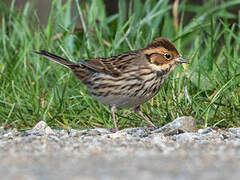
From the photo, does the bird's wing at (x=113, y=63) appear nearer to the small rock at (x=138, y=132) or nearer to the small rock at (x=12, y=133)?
the small rock at (x=138, y=132)

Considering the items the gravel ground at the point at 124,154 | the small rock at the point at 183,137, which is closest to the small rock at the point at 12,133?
the gravel ground at the point at 124,154

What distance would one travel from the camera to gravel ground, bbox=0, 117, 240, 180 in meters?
2.45

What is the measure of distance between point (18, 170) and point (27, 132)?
1.92 meters

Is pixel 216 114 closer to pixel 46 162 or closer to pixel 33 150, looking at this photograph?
pixel 33 150

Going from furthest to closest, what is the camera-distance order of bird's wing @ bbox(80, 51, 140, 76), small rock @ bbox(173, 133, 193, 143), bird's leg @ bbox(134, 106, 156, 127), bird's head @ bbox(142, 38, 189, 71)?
bird's wing @ bbox(80, 51, 140, 76), bird's head @ bbox(142, 38, 189, 71), bird's leg @ bbox(134, 106, 156, 127), small rock @ bbox(173, 133, 193, 143)

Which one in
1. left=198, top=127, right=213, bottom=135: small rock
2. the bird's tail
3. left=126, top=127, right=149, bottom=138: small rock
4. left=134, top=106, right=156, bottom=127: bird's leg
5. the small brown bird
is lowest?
left=198, top=127, right=213, bottom=135: small rock

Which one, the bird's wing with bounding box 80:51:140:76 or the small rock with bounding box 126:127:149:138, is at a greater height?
the bird's wing with bounding box 80:51:140:76

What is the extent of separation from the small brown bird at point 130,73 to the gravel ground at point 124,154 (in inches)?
16.8

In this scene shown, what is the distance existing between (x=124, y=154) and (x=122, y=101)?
6.01 ft

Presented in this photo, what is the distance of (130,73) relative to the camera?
16.7ft

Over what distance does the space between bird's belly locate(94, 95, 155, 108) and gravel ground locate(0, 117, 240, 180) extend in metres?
0.39

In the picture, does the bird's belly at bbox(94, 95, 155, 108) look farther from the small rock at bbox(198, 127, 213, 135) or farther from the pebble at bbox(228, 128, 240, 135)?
the pebble at bbox(228, 128, 240, 135)

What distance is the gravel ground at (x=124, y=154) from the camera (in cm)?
245

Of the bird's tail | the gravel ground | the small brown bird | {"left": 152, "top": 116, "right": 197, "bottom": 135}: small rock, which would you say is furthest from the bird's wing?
{"left": 152, "top": 116, "right": 197, "bottom": 135}: small rock
